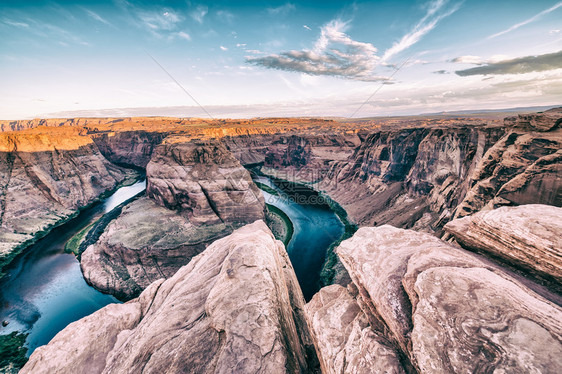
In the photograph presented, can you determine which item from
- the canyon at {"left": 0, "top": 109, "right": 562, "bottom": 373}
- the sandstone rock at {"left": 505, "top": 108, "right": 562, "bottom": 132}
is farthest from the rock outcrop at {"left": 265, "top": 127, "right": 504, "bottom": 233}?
the sandstone rock at {"left": 505, "top": 108, "right": 562, "bottom": 132}

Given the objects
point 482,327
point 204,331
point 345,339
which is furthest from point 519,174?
point 204,331

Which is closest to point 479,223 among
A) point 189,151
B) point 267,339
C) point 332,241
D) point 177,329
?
point 267,339

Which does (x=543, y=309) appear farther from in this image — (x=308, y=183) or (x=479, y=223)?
(x=308, y=183)

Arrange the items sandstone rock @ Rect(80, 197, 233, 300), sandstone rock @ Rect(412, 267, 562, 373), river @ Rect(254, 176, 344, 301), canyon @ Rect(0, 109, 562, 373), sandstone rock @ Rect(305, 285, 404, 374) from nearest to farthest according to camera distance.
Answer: sandstone rock @ Rect(412, 267, 562, 373) < canyon @ Rect(0, 109, 562, 373) < sandstone rock @ Rect(305, 285, 404, 374) < sandstone rock @ Rect(80, 197, 233, 300) < river @ Rect(254, 176, 344, 301)

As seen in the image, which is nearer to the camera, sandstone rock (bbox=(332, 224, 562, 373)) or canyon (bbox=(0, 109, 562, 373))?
sandstone rock (bbox=(332, 224, 562, 373))

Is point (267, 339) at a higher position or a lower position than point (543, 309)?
lower

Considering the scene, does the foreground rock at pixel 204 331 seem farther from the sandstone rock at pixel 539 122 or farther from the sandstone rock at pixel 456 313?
the sandstone rock at pixel 539 122

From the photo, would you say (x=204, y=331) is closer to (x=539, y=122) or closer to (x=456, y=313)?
(x=456, y=313)

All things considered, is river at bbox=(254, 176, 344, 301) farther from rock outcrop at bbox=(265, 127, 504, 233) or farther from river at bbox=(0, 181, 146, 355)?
river at bbox=(0, 181, 146, 355)
